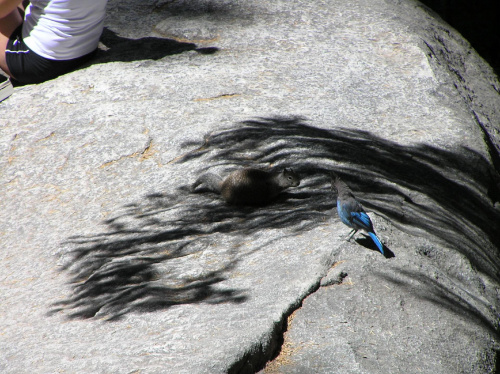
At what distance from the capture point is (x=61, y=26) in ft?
20.2

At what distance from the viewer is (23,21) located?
21.3ft

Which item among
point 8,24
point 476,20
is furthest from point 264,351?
point 476,20

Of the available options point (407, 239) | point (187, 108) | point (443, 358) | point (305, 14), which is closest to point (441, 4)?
point (305, 14)

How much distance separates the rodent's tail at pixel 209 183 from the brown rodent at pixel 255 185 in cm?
15

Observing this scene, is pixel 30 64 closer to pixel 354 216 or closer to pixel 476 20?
pixel 354 216

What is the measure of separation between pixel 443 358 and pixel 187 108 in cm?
355

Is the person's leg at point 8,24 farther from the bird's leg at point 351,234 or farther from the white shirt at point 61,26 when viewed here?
the bird's leg at point 351,234

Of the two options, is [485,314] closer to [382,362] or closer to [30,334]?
[382,362]

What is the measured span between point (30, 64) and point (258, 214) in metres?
3.60

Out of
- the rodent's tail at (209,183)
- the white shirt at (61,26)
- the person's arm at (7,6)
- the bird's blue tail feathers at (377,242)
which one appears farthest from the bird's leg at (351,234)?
the person's arm at (7,6)

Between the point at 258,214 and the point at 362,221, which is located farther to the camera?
the point at 258,214

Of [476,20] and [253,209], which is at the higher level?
[253,209]

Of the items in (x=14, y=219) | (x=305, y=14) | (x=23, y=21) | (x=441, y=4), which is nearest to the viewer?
(x=14, y=219)

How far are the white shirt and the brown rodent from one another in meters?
3.08
